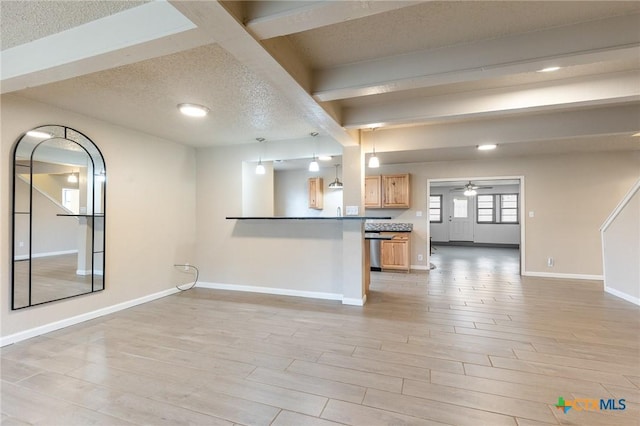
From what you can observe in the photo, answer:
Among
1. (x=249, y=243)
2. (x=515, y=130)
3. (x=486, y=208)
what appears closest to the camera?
(x=515, y=130)

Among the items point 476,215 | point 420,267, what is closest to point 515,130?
point 420,267

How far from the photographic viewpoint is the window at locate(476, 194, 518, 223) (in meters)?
10.2

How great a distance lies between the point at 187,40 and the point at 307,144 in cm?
279

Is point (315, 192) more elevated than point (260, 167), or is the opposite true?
point (260, 167)

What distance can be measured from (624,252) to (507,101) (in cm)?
329

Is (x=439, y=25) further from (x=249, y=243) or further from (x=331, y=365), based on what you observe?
(x=249, y=243)

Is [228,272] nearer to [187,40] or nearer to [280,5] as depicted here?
[187,40]

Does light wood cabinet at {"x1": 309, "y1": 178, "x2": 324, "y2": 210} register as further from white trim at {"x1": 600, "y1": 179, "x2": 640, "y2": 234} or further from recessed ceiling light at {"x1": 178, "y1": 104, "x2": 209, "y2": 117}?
white trim at {"x1": 600, "y1": 179, "x2": 640, "y2": 234}

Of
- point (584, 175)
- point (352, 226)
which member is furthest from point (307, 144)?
point (584, 175)

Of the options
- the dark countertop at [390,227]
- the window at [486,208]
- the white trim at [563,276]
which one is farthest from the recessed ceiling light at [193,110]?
the window at [486,208]

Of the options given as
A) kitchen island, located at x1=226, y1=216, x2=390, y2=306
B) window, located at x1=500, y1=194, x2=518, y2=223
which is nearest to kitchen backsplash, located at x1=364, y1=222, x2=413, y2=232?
kitchen island, located at x1=226, y1=216, x2=390, y2=306

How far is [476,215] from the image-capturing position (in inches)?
420

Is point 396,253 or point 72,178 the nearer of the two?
point 72,178

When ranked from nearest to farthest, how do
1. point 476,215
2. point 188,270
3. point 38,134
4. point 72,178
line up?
point 38,134
point 72,178
point 188,270
point 476,215
